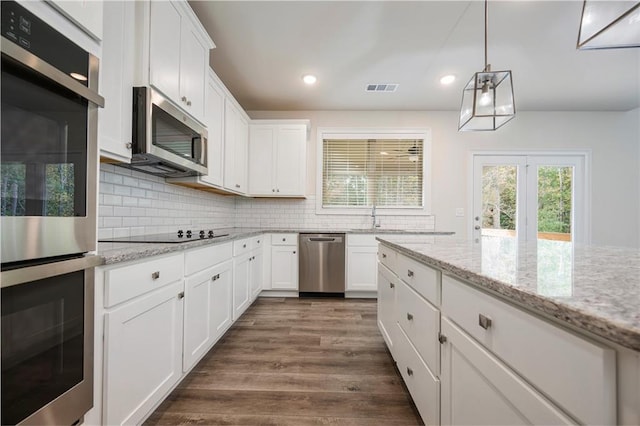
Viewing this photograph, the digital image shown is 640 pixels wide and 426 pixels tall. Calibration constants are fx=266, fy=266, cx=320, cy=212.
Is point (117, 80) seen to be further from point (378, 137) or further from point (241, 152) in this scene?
point (378, 137)

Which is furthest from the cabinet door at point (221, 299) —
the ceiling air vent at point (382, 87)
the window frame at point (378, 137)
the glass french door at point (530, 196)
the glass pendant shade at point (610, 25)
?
the glass french door at point (530, 196)

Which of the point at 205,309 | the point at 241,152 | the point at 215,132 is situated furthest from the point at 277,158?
the point at 205,309

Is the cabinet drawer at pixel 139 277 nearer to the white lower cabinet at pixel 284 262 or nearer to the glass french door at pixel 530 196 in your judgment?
the white lower cabinet at pixel 284 262

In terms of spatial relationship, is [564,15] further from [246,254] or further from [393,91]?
[246,254]

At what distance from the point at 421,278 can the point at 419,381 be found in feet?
1.64

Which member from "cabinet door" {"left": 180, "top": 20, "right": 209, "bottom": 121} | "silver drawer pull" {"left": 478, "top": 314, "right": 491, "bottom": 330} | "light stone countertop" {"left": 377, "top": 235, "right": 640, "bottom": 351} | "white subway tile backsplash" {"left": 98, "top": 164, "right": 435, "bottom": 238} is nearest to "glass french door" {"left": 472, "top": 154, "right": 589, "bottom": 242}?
"white subway tile backsplash" {"left": 98, "top": 164, "right": 435, "bottom": 238}

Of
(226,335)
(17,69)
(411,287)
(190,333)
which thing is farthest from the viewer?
(226,335)

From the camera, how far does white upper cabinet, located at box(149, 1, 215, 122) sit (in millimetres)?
1568

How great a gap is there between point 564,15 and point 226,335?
3.92 metres

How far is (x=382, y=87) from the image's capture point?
3369 millimetres

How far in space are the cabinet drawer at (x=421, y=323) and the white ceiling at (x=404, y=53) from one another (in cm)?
219

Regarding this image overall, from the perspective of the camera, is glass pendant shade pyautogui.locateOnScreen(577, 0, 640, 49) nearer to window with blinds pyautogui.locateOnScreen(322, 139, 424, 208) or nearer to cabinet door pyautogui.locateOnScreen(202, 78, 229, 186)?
cabinet door pyautogui.locateOnScreen(202, 78, 229, 186)

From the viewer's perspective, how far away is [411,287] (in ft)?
Result: 4.69

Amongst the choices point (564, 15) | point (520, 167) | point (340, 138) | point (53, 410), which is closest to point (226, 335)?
point (53, 410)
